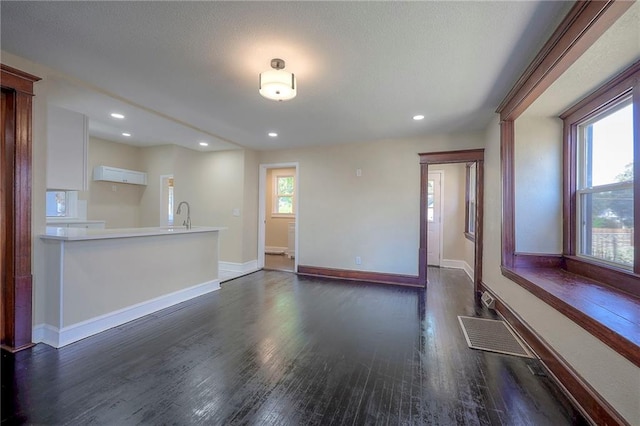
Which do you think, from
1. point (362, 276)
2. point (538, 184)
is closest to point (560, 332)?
point (538, 184)

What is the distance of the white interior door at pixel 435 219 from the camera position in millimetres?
6031

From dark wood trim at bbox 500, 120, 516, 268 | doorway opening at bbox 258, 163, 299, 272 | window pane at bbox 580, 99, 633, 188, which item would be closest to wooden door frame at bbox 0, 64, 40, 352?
dark wood trim at bbox 500, 120, 516, 268

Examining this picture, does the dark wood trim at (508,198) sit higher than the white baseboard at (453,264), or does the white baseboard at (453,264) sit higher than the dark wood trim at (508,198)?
the dark wood trim at (508,198)

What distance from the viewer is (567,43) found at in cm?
175

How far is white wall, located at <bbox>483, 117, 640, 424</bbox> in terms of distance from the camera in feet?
4.64

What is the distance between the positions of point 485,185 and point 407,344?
2648 mm

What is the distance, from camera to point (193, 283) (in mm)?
3812

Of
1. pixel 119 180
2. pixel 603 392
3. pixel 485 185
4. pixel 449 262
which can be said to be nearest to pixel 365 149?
pixel 485 185

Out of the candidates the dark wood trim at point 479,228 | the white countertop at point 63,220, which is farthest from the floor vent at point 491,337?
the white countertop at point 63,220

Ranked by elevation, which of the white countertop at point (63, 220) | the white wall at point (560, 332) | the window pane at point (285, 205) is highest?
the window pane at point (285, 205)

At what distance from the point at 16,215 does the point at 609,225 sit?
196 inches

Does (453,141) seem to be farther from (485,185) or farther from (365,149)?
(365,149)

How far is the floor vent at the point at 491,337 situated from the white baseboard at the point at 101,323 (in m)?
3.33

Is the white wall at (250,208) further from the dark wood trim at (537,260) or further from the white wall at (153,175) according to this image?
the dark wood trim at (537,260)
